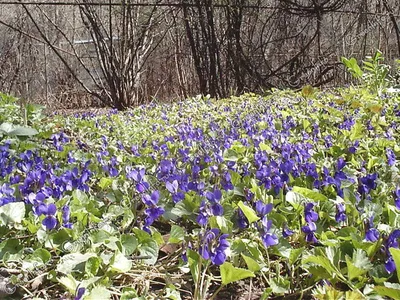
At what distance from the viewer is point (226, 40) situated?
7.24 metres

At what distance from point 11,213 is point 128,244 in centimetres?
36

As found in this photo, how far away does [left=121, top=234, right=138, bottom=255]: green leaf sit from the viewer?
1.27m

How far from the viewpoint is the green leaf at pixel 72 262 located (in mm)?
1165

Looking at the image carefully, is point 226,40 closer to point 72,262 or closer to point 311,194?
point 311,194

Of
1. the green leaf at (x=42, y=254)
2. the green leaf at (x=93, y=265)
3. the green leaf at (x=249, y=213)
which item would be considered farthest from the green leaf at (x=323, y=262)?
the green leaf at (x=42, y=254)

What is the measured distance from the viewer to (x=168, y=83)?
363 inches

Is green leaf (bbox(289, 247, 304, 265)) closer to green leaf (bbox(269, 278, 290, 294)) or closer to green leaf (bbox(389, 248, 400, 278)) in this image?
green leaf (bbox(269, 278, 290, 294))

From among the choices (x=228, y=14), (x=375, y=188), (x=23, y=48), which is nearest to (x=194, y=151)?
(x=375, y=188)

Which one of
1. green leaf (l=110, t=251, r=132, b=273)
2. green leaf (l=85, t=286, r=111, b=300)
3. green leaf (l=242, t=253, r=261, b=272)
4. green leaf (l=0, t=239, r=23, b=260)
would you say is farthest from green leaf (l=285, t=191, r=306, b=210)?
green leaf (l=0, t=239, r=23, b=260)

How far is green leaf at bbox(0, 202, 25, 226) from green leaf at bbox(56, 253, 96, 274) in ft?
0.82

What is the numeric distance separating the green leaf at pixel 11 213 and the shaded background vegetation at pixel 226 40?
5.16 meters

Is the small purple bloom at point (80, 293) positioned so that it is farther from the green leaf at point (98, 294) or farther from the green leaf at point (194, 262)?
the green leaf at point (194, 262)

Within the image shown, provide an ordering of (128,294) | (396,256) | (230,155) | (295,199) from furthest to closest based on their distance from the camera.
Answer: (230,155)
(295,199)
(128,294)
(396,256)

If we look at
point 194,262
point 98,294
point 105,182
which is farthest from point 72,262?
point 105,182
